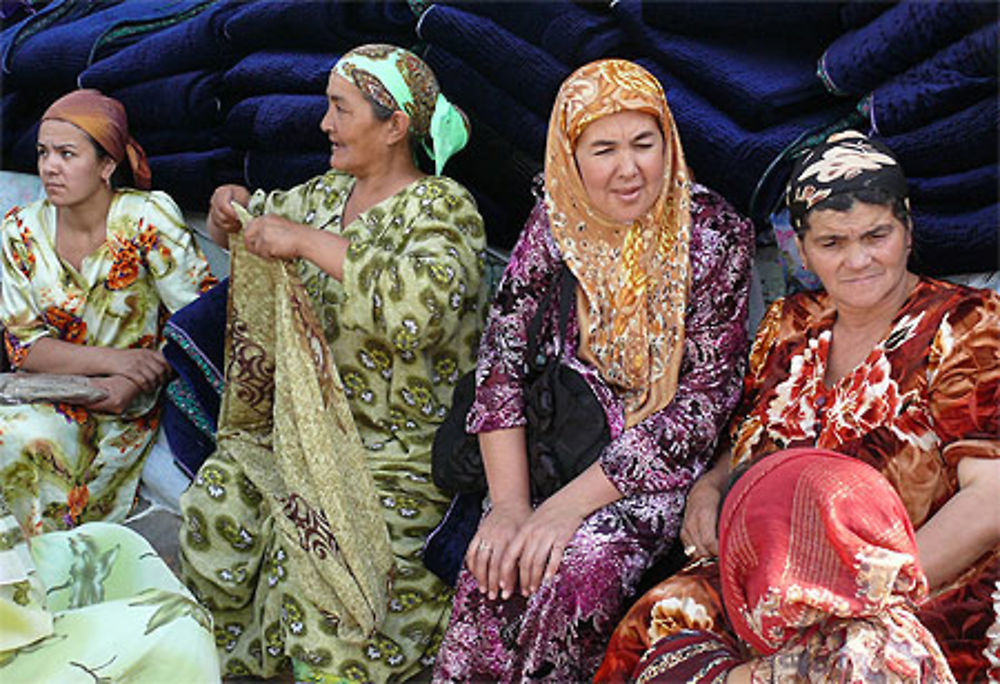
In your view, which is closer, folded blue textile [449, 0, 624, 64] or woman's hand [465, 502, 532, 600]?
woman's hand [465, 502, 532, 600]

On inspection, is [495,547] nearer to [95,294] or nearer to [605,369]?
[605,369]

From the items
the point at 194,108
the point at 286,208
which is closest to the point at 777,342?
the point at 286,208

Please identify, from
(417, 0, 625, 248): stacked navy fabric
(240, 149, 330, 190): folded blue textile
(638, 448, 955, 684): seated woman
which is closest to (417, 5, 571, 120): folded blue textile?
(417, 0, 625, 248): stacked navy fabric

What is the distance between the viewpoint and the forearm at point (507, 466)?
2.65 meters

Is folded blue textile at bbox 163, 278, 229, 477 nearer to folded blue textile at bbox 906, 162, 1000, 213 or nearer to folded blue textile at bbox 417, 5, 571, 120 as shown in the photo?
folded blue textile at bbox 417, 5, 571, 120

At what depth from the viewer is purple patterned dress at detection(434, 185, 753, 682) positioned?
7.82ft

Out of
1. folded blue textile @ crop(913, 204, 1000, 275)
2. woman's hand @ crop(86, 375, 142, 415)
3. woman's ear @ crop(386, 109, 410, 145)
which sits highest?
folded blue textile @ crop(913, 204, 1000, 275)

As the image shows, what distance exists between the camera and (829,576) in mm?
1540

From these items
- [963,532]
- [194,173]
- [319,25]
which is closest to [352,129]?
[319,25]

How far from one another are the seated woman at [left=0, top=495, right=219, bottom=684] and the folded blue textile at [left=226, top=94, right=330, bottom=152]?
1.87 m

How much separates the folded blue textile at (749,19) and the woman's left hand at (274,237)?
951mm

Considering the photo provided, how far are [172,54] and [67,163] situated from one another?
730 mm

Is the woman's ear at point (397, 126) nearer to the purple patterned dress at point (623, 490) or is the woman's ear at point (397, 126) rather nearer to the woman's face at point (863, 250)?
the purple patterned dress at point (623, 490)

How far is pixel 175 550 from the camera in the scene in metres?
3.57
